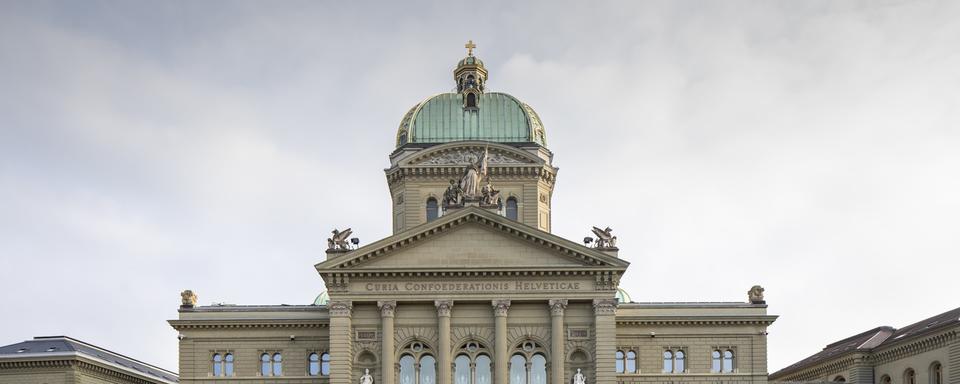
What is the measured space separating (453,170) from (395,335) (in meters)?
17.4

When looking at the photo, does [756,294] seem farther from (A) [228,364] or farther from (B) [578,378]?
(A) [228,364]

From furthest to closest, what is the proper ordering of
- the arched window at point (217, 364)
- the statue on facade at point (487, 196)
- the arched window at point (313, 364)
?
the arched window at point (313, 364) → the arched window at point (217, 364) → the statue on facade at point (487, 196)

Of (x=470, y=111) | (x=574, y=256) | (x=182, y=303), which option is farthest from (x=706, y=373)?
(x=182, y=303)

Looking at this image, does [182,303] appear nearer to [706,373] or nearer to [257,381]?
[257,381]

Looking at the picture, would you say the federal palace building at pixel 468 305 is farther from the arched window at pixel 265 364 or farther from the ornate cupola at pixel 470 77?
the ornate cupola at pixel 470 77

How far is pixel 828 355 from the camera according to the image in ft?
340

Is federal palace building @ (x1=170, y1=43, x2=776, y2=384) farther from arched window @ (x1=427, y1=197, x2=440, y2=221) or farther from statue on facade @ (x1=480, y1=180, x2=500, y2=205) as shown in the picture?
arched window @ (x1=427, y1=197, x2=440, y2=221)

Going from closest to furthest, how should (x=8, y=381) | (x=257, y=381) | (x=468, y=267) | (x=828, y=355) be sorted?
(x=468, y=267) < (x=257, y=381) < (x=8, y=381) < (x=828, y=355)

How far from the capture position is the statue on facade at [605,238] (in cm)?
7988

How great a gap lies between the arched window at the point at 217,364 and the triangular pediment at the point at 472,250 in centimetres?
1064

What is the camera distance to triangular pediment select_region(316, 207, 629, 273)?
78.4m

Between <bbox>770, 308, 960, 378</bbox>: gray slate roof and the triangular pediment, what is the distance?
943 inches

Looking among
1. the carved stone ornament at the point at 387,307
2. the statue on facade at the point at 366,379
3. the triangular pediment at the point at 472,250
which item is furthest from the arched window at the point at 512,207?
the statue on facade at the point at 366,379

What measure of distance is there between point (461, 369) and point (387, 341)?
4550mm
